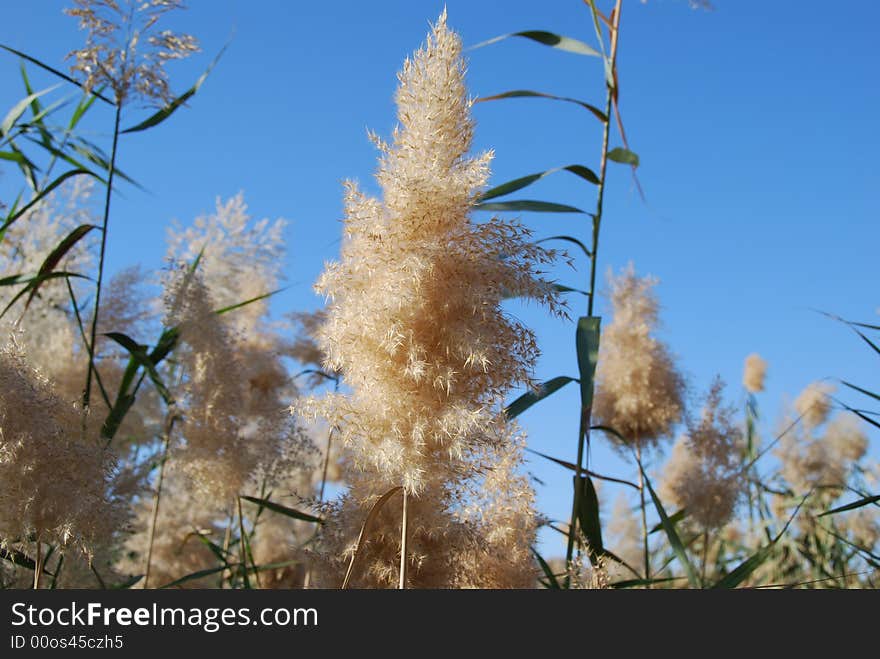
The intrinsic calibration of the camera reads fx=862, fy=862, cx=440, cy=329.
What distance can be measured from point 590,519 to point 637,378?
1.76 meters

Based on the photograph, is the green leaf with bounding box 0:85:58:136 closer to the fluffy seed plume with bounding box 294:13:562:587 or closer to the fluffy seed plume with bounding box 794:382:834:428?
the fluffy seed plume with bounding box 294:13:562:587

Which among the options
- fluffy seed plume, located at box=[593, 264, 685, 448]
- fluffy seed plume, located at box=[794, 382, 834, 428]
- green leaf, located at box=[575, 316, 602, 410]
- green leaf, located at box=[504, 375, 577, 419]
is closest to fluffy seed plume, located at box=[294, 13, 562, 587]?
green leaf, located at box=[575, 316, 602, 410]

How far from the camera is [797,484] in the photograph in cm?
873

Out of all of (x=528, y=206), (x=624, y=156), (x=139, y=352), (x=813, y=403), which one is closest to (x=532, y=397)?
(x=528, y=206)

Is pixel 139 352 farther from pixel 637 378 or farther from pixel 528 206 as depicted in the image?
pixel 637 378

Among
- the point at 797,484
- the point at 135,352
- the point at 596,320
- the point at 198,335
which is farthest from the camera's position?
the point at 797,484

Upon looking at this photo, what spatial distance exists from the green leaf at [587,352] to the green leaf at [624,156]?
0.76 metres

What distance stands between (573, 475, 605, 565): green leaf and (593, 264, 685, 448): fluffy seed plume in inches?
63.1

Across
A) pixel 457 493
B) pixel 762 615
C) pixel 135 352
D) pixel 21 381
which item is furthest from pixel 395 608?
pixel 135 352

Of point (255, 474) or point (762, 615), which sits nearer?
point (762, 615)

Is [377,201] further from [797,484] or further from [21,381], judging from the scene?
[797,484]

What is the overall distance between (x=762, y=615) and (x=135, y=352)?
255 centimetres

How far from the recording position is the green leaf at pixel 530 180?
11.3 ft

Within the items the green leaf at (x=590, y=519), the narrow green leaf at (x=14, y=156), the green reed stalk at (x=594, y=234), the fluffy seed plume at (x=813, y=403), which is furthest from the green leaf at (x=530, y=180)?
the fluffy seed plume at (x=813, y=403)
